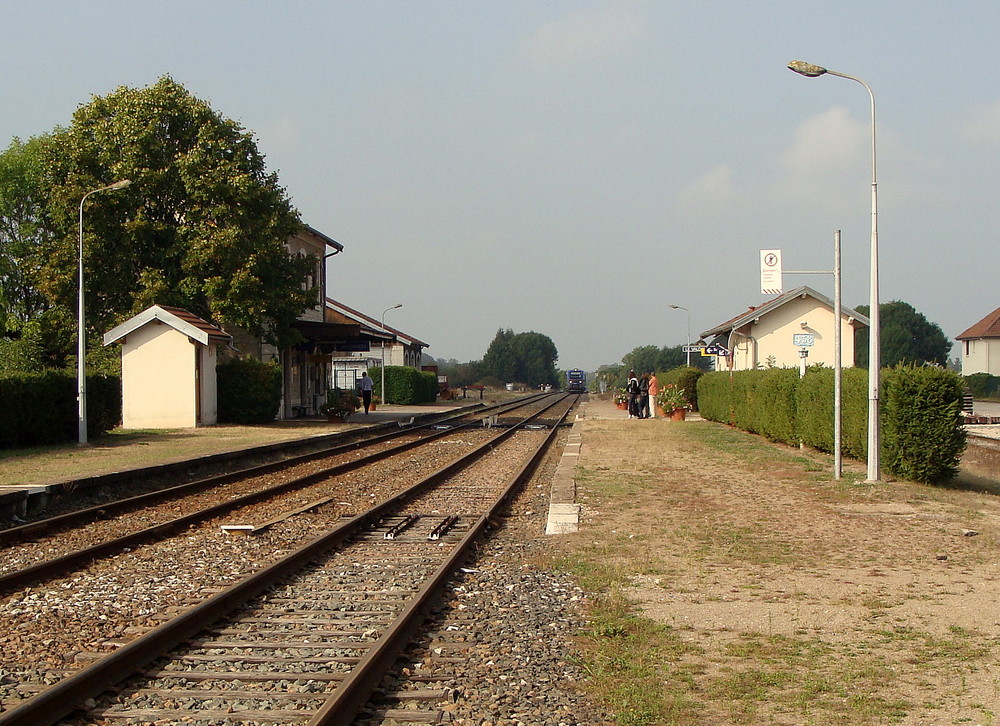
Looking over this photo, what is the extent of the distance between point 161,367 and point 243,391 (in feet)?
11.0

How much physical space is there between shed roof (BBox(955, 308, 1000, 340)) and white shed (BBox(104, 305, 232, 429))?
6995 cm

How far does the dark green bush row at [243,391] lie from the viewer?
30.5m

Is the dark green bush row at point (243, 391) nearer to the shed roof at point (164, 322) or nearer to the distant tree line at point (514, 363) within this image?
the shed roof at point (164, 322)

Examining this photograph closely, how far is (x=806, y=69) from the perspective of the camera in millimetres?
14586

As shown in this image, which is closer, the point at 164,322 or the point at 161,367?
the point at 164,322

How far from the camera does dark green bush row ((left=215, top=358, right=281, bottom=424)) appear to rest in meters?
30.5

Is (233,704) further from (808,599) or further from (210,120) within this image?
(210,120)

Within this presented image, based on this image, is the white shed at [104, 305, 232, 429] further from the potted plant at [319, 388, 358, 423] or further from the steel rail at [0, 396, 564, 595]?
the steel rail at [0, 396, 564, 595]

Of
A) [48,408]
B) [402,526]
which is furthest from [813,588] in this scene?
[48,408]

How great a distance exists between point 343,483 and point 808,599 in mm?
9798

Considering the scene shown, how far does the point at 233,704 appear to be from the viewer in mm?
4973

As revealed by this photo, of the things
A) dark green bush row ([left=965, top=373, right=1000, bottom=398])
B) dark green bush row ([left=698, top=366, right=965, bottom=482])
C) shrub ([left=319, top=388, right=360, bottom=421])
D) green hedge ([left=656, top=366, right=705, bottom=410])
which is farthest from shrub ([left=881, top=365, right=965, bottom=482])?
dark green bush row ([left=965, top=373, right=1000, bottom=398])

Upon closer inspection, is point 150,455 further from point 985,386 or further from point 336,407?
point 985,386

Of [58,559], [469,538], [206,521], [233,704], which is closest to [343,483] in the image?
[206,521]
